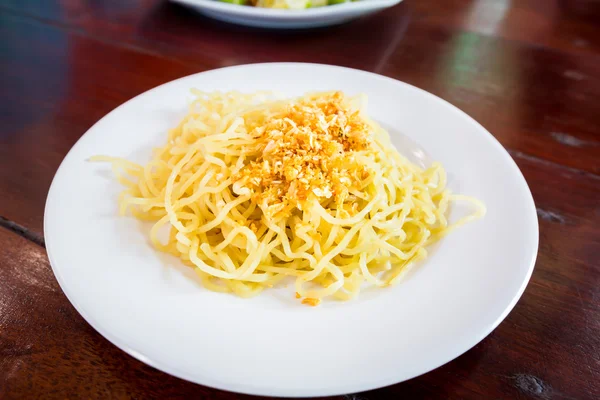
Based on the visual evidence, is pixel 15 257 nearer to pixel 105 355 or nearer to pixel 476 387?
pixel 105 355

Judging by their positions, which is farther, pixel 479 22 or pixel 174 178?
pixel 479 22

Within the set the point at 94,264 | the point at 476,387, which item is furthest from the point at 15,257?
the point at 476,387

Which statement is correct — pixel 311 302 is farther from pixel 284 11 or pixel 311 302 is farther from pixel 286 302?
pixel 284 11

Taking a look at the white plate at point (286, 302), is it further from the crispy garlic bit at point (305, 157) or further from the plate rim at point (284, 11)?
the plate rim at point (284, 11)

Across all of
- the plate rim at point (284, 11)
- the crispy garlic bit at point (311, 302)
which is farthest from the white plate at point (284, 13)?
the crispy garlic bit at point (311, 302)

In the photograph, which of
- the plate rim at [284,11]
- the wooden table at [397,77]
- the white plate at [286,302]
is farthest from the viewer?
the plate rim at [284,11]
